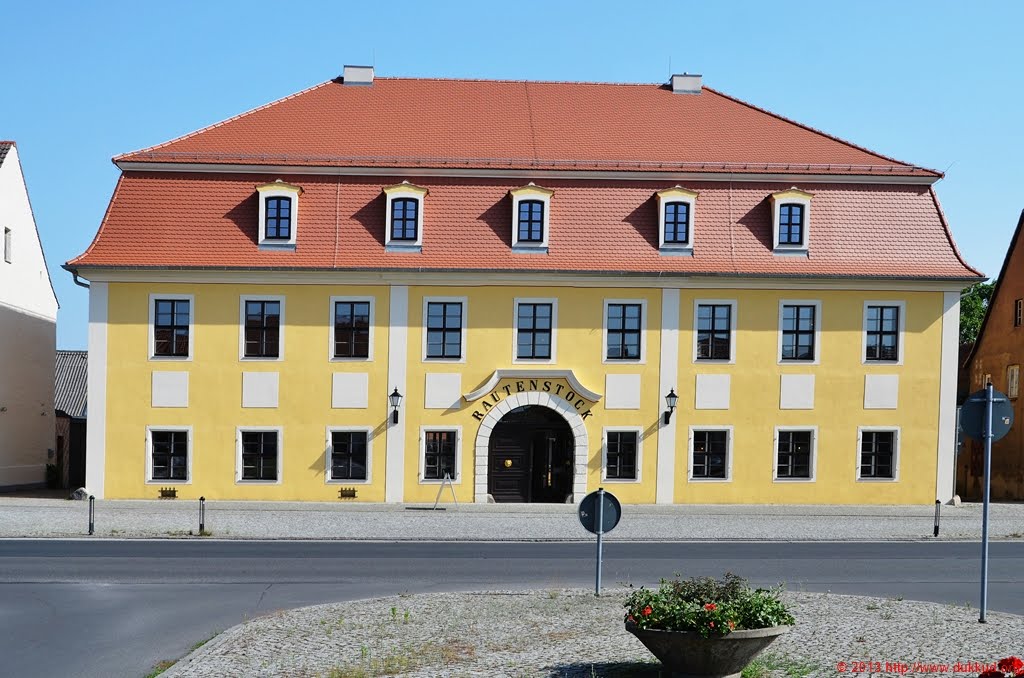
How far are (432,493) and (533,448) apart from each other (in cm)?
297

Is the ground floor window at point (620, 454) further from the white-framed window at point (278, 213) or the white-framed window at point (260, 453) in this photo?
the white-framed window at point (278, 213)

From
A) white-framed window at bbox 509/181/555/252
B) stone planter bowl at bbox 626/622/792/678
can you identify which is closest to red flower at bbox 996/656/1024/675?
stone planter bowl at bbox 626/622/792/678

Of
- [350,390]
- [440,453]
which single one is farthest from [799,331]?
[350,390]

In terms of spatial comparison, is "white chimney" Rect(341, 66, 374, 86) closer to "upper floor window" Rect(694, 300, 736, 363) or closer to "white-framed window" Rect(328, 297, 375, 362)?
"white-framed window" Rect(328, 297, 375, 362)

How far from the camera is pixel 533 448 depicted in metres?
27.9

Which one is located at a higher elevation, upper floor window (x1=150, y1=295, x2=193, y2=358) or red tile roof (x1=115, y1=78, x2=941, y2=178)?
red tile roof (x1=115, y1=78, x2=941, y2=178)

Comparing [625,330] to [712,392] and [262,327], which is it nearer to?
[712,392]

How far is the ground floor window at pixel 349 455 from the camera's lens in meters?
27.1

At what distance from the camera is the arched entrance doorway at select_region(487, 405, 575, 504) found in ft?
90.6

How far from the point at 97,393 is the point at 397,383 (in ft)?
25.0

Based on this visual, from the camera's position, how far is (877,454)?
28.0 meters

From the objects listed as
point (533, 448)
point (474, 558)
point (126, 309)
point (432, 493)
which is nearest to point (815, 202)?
point (533, 448)

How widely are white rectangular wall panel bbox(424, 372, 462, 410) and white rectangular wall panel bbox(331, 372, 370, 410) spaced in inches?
62.4

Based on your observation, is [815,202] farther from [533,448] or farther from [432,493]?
[432,493]
